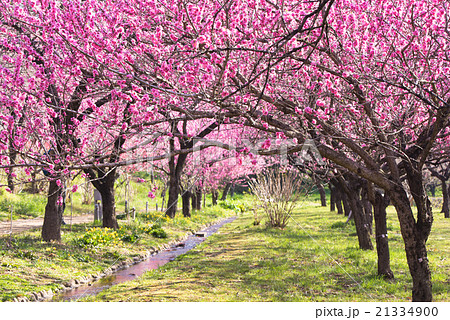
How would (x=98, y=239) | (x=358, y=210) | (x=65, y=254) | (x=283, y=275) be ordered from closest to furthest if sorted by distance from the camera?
(x=283, y=275)
(x=65, y=254)
(x=358, y=210)
(x=98, y=239)

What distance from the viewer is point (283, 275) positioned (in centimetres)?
835

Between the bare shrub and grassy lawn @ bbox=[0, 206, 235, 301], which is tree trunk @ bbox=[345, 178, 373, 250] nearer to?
the bare shrub

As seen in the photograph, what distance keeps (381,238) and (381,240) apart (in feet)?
0.14

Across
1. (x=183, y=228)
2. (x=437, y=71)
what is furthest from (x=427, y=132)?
(x=183, y=228)

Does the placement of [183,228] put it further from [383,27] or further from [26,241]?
[383,27]

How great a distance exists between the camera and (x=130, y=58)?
521 cm

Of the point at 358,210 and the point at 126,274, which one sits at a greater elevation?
the point at 358,210

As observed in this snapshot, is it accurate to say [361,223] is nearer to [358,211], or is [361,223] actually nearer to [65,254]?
[358,211]

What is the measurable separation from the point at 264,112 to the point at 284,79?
1.69m

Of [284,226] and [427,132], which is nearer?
[427,132]

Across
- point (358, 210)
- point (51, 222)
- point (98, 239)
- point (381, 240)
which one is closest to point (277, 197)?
point (358, 210)

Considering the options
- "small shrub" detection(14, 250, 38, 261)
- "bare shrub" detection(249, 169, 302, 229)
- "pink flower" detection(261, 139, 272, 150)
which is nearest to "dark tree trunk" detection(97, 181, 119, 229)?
"small shrub" detection(14, 250, 38, 261)

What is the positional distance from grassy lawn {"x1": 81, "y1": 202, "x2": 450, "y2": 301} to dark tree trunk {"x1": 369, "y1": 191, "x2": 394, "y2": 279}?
228mm

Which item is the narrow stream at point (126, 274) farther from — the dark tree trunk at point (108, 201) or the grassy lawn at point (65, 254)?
the dark tree trunk at point (108, 201)
